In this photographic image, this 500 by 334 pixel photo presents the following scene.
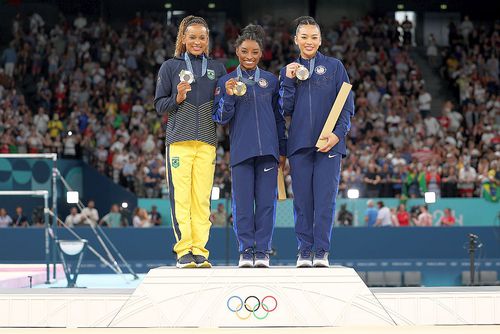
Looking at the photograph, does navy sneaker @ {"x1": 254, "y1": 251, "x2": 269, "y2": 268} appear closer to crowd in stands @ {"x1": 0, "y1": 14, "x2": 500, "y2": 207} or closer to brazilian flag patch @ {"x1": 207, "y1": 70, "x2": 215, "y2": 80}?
brazilian flag patch @ {"x1": 207, "y1": 70, "x2": 215, "y2": 80}

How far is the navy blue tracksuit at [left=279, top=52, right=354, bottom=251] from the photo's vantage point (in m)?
7.55

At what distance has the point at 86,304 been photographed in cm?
739

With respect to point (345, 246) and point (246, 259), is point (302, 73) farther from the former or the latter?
point (345, 246)

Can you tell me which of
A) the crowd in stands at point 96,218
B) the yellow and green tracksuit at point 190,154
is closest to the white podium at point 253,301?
the yellow and green tracksuit at point 190,154

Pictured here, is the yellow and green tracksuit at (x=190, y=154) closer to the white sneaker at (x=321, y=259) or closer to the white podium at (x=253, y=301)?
the white podium at (x=253, y=301)

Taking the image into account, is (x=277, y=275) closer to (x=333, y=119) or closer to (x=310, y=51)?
(x=333, y=119)

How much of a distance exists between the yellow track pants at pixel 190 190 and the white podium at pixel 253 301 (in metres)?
0.59

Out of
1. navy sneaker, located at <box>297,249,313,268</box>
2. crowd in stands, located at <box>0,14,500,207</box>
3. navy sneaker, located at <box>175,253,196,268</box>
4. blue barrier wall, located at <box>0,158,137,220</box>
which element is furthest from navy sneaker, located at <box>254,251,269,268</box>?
blue barrier wall, located at <box>0,158,137,220</box>

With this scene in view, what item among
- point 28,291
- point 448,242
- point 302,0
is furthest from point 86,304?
point 302,0

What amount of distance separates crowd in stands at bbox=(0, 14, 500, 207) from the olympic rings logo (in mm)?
11212

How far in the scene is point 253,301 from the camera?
6.99m

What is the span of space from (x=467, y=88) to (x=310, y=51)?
62.1ft

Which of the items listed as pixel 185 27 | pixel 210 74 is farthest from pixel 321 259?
pixel 185 27

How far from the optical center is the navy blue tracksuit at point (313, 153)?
24.8 ft
